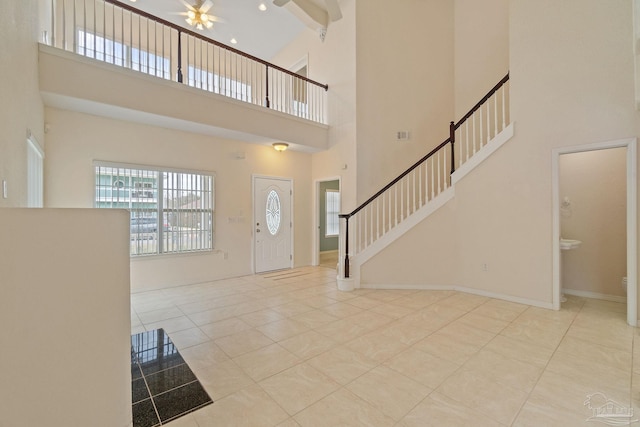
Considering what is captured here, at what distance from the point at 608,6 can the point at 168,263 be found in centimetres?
705

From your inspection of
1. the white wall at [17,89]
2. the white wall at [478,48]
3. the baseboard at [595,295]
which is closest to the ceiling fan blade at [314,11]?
the white wall at [478,48]

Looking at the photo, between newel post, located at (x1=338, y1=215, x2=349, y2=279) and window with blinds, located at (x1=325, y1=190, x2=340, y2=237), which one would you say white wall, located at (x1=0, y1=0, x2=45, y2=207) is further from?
window with blinds, located at (x1=325, y1=190, x2=340, y2=237)

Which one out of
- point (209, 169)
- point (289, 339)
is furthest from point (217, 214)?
point (289, 339)

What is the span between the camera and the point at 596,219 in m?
4.15

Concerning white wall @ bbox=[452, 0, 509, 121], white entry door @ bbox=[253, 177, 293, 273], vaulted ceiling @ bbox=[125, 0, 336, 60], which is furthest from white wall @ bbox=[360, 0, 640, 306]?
vaulted ceiling @ bbox=[125, 0, 336, 60]

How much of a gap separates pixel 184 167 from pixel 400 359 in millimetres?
4512

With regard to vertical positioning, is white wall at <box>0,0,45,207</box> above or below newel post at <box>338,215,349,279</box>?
above

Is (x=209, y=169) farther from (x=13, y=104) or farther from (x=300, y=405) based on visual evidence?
(x=300, y=405)

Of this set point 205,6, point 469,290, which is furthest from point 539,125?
point 205,6

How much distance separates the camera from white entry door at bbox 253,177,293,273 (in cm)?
587

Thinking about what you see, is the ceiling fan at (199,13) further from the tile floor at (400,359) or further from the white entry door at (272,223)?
the tile floor at (400,359)

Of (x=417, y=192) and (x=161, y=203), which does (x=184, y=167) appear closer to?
(x=161, y=203)

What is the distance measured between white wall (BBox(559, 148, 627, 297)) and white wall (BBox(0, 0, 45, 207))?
616 centimetres

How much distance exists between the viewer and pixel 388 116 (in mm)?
5691
